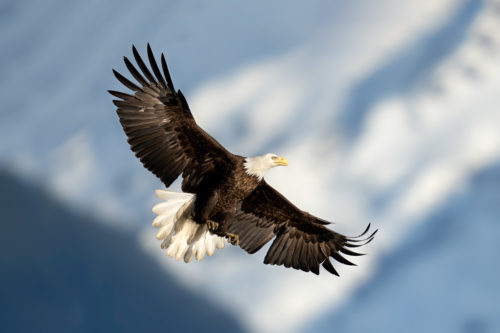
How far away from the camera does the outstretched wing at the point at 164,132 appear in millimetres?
11617

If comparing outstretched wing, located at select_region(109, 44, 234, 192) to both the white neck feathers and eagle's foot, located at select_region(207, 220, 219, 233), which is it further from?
eagle's foot, located at select_region(207, 220, 219, 233)

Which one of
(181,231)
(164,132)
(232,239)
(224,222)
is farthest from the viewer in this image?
(232,239)

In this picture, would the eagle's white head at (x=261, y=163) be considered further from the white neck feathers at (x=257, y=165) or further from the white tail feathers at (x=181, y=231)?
the white tail feathers at (x=181, y=231)

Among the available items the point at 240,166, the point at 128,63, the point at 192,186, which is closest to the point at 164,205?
the point at 192,186

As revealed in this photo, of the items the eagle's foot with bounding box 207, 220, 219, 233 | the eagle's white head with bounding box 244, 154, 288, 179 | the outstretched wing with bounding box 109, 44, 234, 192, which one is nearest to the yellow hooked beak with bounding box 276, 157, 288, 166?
the eagle's white head with bounding box 244, 154, 288, 179

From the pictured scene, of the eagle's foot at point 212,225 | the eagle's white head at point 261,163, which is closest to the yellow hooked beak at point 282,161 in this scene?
the eagle's white head at point 261,163

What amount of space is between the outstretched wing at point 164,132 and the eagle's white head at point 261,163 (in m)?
0.33

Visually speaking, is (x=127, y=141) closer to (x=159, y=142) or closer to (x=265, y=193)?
(x=159, y=142)

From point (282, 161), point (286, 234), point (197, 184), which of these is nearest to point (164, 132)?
point (197, 184)

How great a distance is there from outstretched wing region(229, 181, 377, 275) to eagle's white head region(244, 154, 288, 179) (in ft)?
2.50

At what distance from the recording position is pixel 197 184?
12.1 metres

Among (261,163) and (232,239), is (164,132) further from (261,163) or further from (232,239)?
(232,239)

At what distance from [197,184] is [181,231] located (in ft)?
3.09

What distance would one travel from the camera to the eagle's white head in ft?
40.2
